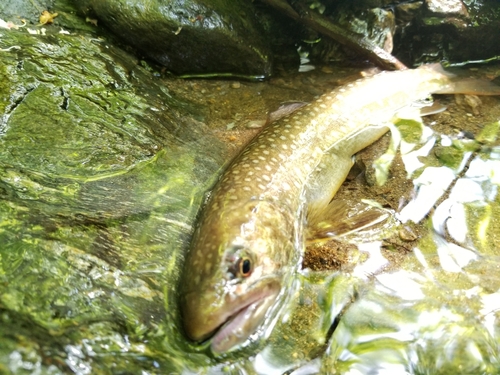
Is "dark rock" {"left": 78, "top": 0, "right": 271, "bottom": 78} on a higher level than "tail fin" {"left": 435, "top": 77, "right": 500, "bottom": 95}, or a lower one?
lower

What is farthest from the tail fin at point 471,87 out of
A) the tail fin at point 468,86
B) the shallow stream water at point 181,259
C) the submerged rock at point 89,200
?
the submerged rock at point 89,200

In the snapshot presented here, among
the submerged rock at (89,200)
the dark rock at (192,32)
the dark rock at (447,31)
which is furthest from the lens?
the dark rock at (447,31)

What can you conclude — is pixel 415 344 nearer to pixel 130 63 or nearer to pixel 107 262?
pixel 107 262

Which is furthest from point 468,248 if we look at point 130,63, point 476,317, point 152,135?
point 130,63

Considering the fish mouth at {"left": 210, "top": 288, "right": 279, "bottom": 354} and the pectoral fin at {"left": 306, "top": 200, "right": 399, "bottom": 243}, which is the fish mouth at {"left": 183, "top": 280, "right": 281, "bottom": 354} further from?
the pectoral fin at {"left": 306, "top": 200, "right": 399, "bottom": 243}

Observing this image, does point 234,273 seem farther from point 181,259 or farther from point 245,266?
point 181,259

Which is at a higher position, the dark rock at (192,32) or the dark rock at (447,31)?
the dark rock at (447,31)

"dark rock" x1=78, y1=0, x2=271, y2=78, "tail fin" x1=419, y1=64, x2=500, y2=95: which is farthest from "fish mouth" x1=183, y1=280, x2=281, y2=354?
"tail fin" x1=419, y1=64, x2=500, y2=95

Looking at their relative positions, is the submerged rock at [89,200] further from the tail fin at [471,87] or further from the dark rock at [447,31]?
the dark rock at [447,31]

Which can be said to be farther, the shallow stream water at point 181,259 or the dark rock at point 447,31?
the dark rock at point 447,31
